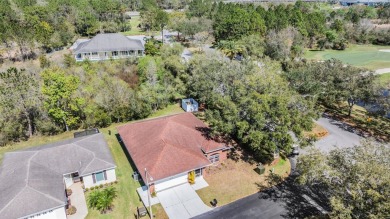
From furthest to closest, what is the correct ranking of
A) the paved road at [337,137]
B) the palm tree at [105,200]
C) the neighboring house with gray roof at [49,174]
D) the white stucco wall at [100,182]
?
the paved road at [337,137] < the white stucco wall at [100,182] < the palm tree at [105,200] < the neighboring house with gray roof at [49,174]

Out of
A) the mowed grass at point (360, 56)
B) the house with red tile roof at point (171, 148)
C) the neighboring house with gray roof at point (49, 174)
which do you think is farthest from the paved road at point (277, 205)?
the mowed grass at point (360, 56)

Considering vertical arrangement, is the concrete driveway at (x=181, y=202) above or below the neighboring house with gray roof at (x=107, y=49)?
below

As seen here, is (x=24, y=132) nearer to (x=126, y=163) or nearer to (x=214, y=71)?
(x=126, y=163)

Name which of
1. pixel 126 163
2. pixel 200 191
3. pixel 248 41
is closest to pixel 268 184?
pixel 200 191

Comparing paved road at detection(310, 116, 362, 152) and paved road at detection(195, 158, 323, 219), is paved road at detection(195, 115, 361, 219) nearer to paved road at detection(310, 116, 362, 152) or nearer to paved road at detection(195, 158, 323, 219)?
paved road at detection(195, 158, 323, 219)

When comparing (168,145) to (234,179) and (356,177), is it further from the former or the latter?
(356,177)

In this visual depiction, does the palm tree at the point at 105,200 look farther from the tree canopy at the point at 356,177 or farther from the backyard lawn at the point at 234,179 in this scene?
the tree canopy at the point at 356,177

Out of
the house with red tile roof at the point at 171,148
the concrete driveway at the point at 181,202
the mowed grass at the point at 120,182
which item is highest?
the house with red tile roof at the point at 171,148
